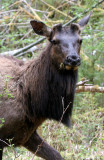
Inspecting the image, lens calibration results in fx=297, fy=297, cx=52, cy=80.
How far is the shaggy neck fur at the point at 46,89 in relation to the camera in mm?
5539

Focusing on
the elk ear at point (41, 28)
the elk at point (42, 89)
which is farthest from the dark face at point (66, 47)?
the elk ear at point (41, 28)

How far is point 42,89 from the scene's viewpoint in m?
5.62

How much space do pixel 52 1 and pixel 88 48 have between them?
2.79m

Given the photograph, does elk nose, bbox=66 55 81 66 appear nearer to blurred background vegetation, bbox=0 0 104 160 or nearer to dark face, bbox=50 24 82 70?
dark face, bbox=50 24 82 70

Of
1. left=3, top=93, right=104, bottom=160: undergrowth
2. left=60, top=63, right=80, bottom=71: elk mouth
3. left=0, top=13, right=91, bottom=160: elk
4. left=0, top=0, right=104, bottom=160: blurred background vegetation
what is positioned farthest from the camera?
left=0, top=0, right=104, bottom=160: blurred background vegetation

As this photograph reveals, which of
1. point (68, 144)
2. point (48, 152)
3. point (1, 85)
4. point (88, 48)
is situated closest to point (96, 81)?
point (88, 48)

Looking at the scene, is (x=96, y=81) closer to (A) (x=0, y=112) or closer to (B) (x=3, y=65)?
→ (B) (x=3, y=65)

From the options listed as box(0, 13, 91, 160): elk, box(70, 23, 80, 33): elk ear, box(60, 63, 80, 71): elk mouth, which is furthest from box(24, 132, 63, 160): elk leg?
box(70, 23, 80, 33): elk ear

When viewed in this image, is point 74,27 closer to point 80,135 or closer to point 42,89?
point 42,89

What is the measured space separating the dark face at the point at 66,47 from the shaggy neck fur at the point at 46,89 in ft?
0.64

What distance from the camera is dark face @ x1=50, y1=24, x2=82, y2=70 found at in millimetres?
5076

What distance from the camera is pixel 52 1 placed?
1093 cm

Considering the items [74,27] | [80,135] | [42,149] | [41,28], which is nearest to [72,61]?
Result: [74,27]

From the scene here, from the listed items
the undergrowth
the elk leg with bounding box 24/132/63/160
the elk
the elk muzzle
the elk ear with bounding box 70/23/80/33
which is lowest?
the undergrowth
